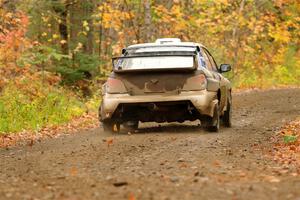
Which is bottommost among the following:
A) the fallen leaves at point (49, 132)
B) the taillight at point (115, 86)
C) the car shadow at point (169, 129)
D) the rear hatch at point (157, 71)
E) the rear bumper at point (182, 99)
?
the fallen leaves at point (49, 132)

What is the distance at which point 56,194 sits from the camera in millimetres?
6641

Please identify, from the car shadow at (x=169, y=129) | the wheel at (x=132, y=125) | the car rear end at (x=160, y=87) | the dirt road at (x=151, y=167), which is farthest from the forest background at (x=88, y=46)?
the dirt road at (x=151, y=167)

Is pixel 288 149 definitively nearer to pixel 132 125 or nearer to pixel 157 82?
pixel 157 82

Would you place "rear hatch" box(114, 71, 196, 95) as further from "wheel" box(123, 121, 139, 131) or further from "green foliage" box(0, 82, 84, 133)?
"green foliage" box(0, 82, 84, 133)

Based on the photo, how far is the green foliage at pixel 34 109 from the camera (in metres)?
15.8

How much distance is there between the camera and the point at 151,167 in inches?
337

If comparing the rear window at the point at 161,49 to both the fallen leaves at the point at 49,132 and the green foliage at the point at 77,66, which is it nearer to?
the fallen leaves at the point at 49,132

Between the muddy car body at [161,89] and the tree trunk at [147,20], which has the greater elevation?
the tree trunk at [147,20]

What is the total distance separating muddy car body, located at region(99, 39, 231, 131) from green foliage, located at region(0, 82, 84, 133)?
2.99 metres

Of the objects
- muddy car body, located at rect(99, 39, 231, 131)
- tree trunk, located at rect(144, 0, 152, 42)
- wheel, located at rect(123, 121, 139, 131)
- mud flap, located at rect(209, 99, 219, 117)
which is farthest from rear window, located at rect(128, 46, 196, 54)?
tree trunk, located at rect(144, 0, 152, 42)

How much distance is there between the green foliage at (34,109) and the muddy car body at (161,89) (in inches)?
118

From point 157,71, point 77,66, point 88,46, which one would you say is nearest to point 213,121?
point 157,71

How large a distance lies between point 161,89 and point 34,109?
16.9 ft

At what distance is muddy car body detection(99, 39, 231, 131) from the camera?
12.8 meters
